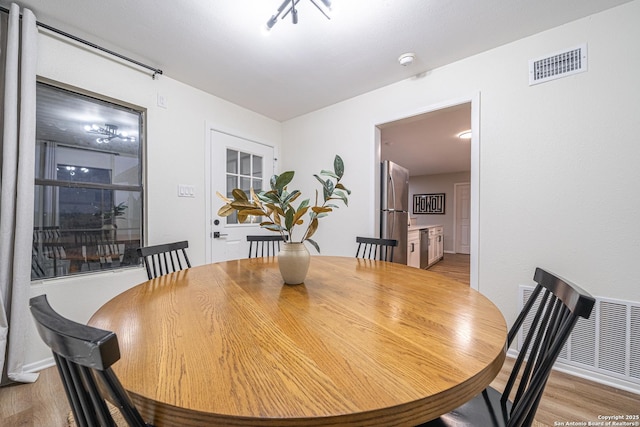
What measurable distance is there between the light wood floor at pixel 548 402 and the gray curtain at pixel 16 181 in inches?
5.3

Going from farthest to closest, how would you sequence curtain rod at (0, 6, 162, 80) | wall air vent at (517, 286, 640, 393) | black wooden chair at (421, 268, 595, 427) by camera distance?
curtain rod at (0, 6, 162, 80)
wall air vent at (517, 286, 640, 393)
black wooden chair at (421, 268, 595, 427)

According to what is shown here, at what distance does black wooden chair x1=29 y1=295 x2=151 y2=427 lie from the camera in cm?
38

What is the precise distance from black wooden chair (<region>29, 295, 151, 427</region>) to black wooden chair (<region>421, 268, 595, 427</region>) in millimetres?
801

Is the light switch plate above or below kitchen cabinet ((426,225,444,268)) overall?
above

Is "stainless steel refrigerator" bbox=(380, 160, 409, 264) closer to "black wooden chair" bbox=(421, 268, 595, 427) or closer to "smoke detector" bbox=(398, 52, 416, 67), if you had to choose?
"smoke detector" bbox=(398, 52, 416, 67)

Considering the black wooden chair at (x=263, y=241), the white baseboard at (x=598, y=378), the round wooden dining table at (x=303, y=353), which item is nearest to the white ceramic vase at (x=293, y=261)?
the round wooden dining table at (x=303, y=353)

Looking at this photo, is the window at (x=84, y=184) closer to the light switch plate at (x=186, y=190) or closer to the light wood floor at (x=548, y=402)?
the light switch plate at (x=186, y=190)

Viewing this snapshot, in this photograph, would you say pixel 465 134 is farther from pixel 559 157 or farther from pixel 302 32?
pixel 302 32

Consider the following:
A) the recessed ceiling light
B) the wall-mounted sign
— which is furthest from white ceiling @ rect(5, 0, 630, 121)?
the wall-mounted sign

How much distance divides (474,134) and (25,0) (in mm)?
3238

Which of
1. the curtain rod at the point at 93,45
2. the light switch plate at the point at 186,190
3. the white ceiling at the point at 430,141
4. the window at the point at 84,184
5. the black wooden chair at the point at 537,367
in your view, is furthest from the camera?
the white ceiling at the point at 430,141

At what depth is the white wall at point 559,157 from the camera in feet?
5.31

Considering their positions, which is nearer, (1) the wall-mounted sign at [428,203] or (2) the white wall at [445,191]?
(2) the white wall at [445,191]

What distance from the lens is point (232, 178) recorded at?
10.0ft
